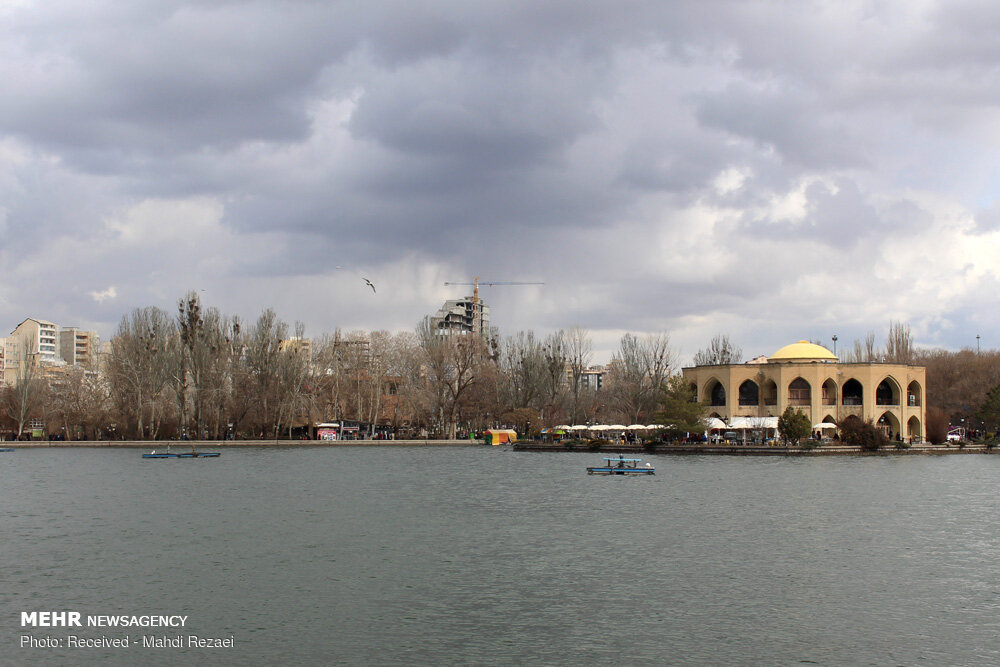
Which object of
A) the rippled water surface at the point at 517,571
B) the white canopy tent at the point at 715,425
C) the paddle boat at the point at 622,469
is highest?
the white canopy tent at the point at 715,425

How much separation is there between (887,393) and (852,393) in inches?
141

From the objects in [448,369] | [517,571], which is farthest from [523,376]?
[517,571]

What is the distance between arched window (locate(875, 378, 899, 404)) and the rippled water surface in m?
37.9

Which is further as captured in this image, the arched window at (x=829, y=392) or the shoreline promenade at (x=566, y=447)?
the arched window at (x=829, y=392)

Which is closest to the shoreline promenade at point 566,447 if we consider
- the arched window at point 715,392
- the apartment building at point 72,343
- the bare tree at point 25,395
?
the bare tree at point 25,395

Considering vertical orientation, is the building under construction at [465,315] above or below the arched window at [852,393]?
above

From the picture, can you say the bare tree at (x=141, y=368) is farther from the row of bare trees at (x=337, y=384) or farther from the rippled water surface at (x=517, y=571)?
the rippled water surface at (x=517, y=571)

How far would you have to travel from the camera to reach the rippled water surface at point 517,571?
46.5ft

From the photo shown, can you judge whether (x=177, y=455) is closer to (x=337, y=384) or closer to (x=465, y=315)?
(x=337, y=384)

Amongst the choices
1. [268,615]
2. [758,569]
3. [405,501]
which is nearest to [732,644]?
[758,569]
